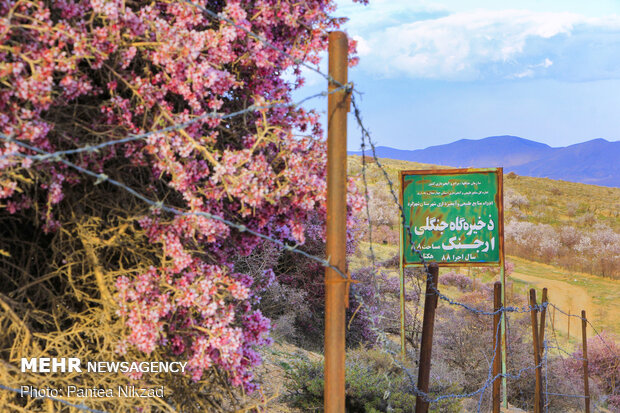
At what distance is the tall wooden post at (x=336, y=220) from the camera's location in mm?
3189

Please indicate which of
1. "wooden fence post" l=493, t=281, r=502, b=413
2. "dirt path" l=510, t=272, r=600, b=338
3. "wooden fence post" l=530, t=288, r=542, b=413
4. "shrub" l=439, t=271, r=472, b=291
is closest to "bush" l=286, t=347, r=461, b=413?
"wooden fence post" l=493, t=281, r=502, b=413

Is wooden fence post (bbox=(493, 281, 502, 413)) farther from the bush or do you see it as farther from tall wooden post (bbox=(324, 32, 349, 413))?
tall wooden post (bbox=(324, 32, 349, 413))

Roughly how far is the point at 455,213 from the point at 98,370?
6.94 meters

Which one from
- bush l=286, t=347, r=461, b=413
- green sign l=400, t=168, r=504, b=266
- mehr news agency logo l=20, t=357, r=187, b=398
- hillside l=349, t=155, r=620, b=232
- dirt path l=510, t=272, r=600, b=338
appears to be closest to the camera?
mehr news agency logo l=20, t=357, r=187, b=398

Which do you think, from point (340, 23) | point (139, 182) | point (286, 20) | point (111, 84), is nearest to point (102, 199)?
point (139, 182)

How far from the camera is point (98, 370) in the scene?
3.52 meters

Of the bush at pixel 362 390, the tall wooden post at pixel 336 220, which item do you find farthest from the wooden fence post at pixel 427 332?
the bush at pixel 362 390

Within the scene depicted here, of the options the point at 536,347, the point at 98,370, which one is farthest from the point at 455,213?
the point at 98,370

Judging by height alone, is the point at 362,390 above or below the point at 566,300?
above

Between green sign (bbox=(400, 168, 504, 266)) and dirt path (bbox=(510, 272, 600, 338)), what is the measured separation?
Answer: 10.0m

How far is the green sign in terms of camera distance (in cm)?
927

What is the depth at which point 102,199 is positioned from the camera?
354 centimetres

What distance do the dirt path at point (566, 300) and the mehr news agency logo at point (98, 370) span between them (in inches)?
650

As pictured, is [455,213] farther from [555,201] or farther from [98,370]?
[555,201]
